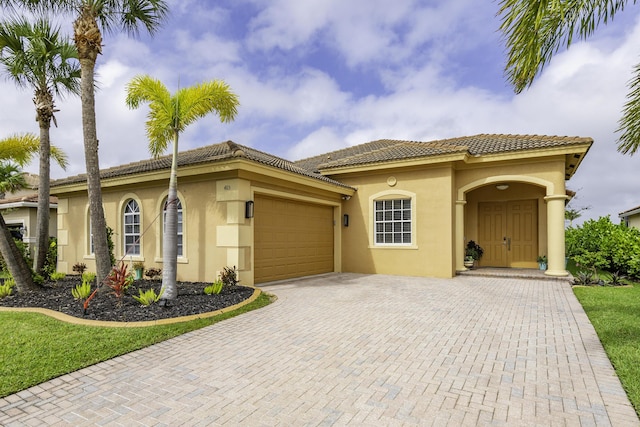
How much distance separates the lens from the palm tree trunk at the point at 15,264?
8.75 m

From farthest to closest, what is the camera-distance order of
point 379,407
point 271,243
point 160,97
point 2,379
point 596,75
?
1. point 271,243
2. point 160,97
3. point 596,75
4. point 2,379
5. point 379,407

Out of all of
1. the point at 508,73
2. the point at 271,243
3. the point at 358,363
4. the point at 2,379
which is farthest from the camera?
the point at 271,243

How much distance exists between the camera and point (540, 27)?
5.36 metres

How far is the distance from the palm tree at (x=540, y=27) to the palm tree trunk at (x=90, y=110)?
891cm

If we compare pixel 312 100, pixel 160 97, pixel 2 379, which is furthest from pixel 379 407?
pixel 312 100

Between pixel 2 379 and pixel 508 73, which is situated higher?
pixel 508 73

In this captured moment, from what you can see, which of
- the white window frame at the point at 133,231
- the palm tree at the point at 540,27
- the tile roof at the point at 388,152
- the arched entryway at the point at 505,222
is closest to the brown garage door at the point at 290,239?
the tile roof at the point at 388,152

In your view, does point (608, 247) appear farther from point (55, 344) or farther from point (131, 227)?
point (131, 227)

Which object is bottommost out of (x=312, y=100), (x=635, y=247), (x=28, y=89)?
(x=635, y=247)

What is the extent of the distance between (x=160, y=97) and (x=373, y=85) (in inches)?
406

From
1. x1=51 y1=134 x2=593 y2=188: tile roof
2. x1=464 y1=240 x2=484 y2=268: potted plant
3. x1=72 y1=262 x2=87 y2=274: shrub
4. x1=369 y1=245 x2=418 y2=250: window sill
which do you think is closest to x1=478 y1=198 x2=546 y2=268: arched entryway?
x1=464 y1=240 x2=484 y2=268: potted plant

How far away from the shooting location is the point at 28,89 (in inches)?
466

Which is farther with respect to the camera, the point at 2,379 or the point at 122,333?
the point at 122,333

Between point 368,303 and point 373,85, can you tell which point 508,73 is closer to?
point 368,303
